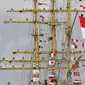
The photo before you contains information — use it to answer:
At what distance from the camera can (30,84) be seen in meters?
96.7

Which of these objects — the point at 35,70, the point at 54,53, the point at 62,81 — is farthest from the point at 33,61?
the point at 62,81

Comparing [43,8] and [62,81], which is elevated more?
[43,8]

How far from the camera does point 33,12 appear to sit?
97000 millimetres

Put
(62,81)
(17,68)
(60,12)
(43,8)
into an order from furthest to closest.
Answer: (17,68) < (43,8) < (60,12) < (62,81)

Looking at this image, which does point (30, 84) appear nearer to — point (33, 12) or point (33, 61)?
point (33, 61)

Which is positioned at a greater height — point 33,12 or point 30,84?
point 33,12

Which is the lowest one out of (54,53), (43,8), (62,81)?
(62,81)

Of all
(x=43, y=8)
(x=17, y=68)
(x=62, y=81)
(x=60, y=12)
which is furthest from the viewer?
(x=17, y=68)

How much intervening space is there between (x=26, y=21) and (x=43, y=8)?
12.9 feet

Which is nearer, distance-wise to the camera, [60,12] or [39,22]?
[60,12]

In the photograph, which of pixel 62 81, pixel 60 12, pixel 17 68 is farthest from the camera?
pixel 17 68

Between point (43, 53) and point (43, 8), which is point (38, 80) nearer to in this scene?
point (43, 53)

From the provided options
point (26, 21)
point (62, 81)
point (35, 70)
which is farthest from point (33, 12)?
Answer: point (62, 81)

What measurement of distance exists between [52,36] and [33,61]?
6921 millimetres
